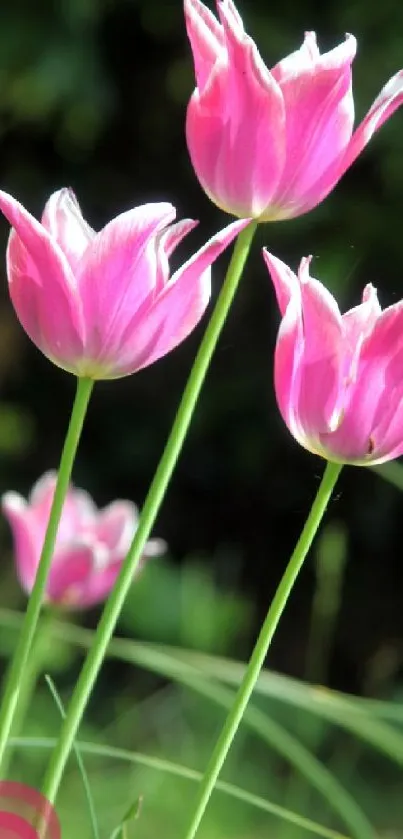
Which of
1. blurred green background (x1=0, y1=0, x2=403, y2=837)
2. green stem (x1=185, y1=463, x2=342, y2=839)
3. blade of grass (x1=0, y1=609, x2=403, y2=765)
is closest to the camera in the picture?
green stem (x1=185, y1=463, x2=342, y2=839)

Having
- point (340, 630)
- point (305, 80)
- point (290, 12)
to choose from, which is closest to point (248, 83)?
point (305, 80)

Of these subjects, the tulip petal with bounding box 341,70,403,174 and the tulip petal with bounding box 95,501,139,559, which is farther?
the tulip petal with bounding box 95,501,139,559

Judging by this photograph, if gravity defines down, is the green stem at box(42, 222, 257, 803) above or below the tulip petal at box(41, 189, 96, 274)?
below

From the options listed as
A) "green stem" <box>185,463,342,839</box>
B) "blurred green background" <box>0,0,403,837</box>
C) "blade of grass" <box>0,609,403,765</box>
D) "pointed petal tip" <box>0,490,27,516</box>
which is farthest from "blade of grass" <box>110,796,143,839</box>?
"blurred green background" <box>0,0,403,837</box>

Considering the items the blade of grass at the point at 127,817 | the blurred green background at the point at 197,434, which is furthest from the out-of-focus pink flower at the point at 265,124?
the blurred green background at the point at 197,434

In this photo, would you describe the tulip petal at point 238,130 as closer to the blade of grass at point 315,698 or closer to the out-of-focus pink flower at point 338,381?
the out-of-focus pink flower at point 338,381

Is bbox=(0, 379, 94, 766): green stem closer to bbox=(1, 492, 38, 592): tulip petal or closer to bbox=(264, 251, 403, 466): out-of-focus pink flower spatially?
bbox=(264, 251, 403, 466): out-of-focus pink flower

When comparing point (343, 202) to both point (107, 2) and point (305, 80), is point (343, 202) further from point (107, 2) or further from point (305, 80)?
point (305, 80)
